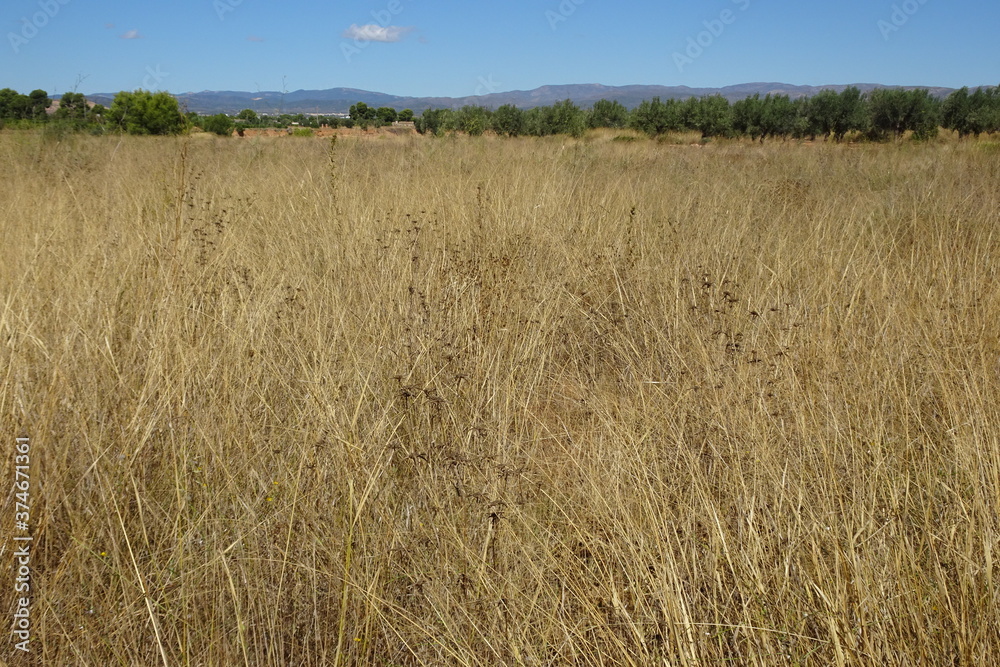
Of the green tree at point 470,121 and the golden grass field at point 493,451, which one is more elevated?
the green tree at point 470,121

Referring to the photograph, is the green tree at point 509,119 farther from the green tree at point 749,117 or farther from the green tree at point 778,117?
the green tree at point 778,117

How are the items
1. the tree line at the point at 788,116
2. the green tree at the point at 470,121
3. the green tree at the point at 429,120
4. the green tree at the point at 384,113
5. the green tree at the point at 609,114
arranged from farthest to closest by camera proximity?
the green tree at the point at 609,114
the tree line at the point at 788,116
the green tree at the point at 429,120
the green tree at the point at 470,121
the green tree at the point at 384,113

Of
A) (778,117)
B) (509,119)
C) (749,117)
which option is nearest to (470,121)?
(509,119)

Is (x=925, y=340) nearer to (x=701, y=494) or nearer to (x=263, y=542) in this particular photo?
(x=701, y=494)

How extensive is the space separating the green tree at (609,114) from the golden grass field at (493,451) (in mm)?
21452

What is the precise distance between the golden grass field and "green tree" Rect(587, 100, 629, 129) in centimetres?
2145

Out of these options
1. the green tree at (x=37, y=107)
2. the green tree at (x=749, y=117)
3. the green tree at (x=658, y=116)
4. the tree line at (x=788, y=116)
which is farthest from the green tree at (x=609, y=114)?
the green tree at (x=37, y=107)

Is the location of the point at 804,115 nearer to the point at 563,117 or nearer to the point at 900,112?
the point at 900,112

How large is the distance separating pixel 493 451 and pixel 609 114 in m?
24.7

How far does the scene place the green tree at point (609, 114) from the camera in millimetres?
Result: 23641

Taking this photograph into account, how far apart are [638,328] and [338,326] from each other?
1372 millimetres

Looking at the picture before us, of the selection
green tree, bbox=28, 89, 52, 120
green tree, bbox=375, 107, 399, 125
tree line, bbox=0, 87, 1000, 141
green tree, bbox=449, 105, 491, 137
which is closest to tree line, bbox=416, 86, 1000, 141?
tree line, bbox=0, 87, 1000, 141

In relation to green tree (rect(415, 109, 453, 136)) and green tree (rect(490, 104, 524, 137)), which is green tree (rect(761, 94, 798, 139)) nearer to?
green tree (rect(490, 104, 524, 137))

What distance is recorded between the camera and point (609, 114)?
24297 millimetres
